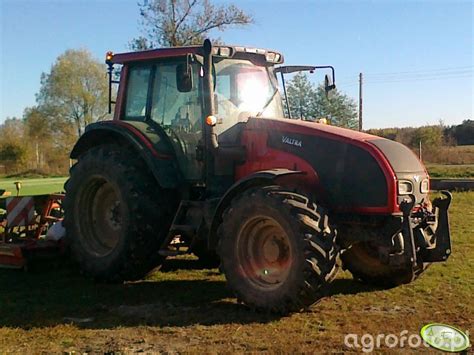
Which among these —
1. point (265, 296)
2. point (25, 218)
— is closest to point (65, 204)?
point (25, 218)

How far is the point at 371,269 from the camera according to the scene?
6676 mm

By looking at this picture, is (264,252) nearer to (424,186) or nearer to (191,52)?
(424,186)

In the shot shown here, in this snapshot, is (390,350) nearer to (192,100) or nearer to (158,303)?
(158,303)

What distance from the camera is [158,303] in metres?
6.11

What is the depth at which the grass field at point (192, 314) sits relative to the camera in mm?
4836

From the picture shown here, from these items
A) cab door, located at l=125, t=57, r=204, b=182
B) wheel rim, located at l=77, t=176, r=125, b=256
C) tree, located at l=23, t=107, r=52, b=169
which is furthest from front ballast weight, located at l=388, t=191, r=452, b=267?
tree, located at l=23, t=107, r=52, b=169

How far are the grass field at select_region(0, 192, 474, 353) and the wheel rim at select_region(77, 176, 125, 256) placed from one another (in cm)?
50

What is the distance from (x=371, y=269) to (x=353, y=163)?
5.09 feet

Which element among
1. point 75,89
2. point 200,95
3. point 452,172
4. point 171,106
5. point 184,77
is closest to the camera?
point 184,77

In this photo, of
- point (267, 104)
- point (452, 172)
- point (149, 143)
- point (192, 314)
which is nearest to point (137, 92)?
point (149, 143)

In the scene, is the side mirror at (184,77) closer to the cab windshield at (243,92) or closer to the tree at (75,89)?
the cab windshield at (243,92)

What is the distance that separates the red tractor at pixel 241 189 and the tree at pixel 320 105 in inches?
61.0

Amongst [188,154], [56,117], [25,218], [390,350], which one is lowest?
[390,350]

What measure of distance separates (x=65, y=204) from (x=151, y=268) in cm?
143
